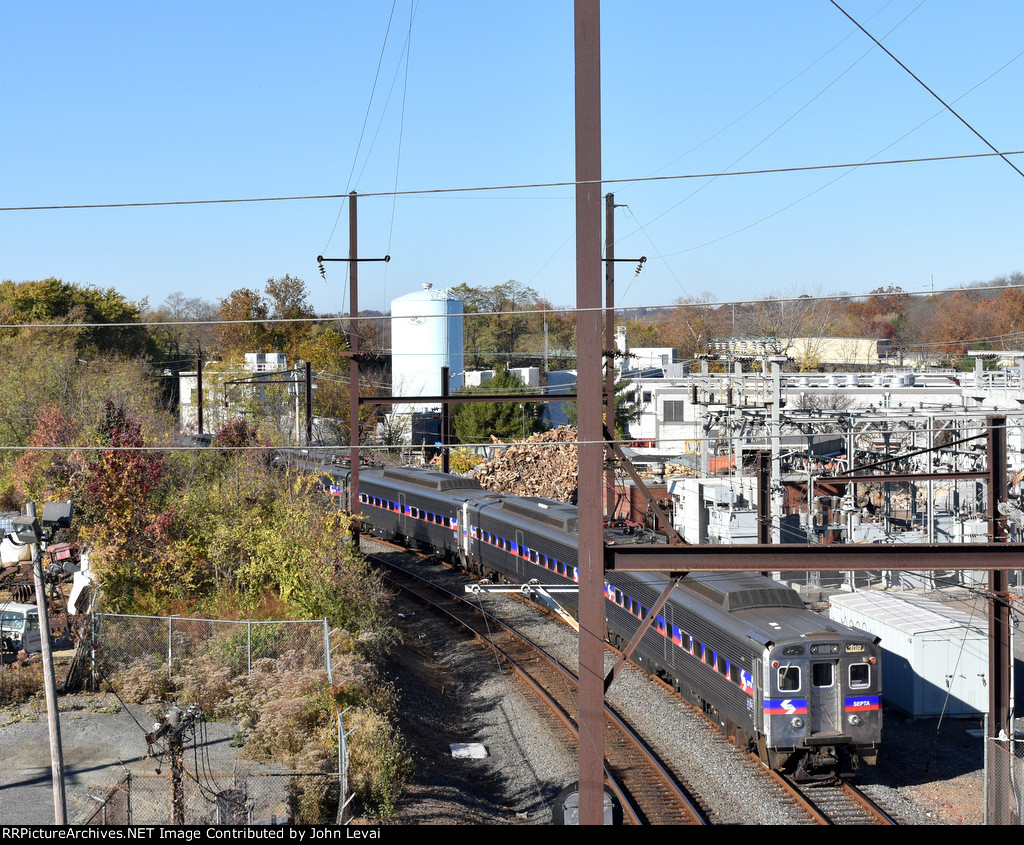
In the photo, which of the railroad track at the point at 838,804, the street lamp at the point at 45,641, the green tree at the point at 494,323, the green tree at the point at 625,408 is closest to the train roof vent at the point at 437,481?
the railroad track at the point at 838,804

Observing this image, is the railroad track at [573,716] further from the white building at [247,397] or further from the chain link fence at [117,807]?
the white building at [247,397]

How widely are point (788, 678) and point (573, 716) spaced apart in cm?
456

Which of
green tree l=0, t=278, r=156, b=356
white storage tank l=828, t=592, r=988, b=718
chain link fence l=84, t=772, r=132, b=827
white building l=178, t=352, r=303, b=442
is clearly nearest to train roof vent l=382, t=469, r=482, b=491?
white building l=178, t=352, r=303, b=442

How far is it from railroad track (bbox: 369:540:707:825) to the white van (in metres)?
9.67

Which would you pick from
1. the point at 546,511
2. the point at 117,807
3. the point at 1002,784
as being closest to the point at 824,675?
the point at 1002,784

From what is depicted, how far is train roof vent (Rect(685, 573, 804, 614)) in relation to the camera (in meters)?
15.5

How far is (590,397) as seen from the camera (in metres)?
8.21

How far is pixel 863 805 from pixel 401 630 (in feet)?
40.3

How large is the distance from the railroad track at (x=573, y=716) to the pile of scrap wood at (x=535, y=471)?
12776 mm

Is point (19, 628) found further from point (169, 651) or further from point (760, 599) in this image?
point (760, 599)

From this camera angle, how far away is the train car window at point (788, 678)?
45.1 feet

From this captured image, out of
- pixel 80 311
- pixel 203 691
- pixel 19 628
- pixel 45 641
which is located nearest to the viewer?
pixel 45 641

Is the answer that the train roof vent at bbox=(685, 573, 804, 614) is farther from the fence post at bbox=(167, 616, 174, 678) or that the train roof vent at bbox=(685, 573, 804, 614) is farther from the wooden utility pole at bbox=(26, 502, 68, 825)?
the wooden utility pole at bbox=(26, 502, 68, 825)

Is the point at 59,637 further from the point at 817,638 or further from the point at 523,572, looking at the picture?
the point at 817,638
